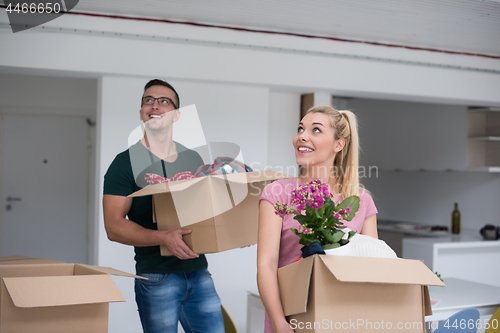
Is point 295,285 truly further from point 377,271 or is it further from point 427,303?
point 427,303

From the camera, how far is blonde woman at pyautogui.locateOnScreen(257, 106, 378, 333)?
1.26 meters

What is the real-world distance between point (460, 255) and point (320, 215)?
3.59m

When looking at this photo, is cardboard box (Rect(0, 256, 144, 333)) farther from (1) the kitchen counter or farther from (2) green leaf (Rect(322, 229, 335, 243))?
(1) the kitchen counter

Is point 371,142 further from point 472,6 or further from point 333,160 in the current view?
point 333,160

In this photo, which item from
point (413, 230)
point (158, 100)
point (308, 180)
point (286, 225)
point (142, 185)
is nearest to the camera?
point (286, 225)

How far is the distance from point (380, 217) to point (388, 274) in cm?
561

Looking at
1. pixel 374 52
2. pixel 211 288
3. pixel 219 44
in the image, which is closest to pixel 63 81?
pixel 219 44

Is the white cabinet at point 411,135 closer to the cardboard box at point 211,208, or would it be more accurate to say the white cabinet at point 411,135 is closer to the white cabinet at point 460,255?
the white cabinet at point 460,255

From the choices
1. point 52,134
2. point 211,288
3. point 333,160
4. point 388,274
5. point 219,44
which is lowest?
point 211,288

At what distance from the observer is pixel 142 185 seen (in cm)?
169

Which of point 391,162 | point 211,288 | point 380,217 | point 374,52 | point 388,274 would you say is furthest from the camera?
point 380,217

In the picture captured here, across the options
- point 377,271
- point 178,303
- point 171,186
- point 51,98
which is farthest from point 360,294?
point 51,98

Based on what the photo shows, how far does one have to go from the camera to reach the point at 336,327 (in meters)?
1.03

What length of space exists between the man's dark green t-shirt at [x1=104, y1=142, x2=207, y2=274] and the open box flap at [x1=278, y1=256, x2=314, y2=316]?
695mm
